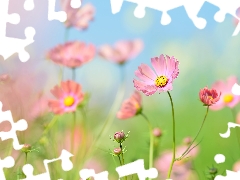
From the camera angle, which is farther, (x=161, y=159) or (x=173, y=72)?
(x=161, y=159)

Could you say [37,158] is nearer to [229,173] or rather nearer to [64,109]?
[64,109]

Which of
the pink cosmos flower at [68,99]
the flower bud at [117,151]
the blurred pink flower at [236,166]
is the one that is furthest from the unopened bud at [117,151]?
the blurred pink flower at [236,166]

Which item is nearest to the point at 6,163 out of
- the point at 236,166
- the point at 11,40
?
the point at 11,40

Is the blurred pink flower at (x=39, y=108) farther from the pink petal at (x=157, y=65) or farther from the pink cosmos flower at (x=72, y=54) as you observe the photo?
the pink petal at (x=157, y=65)

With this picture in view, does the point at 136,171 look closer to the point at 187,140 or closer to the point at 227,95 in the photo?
the point at 187,140

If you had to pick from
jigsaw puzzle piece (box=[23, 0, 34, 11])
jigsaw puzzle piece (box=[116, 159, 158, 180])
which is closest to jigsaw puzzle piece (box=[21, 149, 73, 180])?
jigsaw puzzle piece (box=[116, 159, 158, 180])

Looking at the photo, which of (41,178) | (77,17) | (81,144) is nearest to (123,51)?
(77,17)
